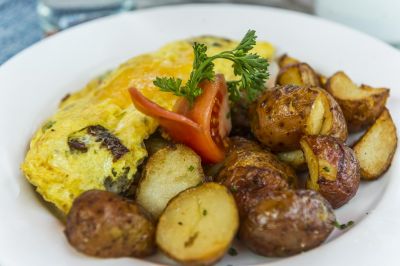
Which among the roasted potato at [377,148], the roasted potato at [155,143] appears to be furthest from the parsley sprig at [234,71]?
the roasted potato at [377,148]

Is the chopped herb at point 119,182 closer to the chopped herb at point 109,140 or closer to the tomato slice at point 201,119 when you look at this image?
the chopped herb at point 109,140

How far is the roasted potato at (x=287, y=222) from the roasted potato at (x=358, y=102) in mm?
751

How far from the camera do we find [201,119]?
2.28 m

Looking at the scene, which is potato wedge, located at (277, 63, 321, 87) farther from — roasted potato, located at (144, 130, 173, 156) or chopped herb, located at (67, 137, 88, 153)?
chopped herb, located at (67, 137, 88, 153)

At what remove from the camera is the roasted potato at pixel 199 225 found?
182 cm

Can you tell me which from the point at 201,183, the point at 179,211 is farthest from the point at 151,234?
the point at 201,183

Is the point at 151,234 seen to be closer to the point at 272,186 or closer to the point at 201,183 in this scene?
the point at 201,183

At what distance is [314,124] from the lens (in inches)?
89.7

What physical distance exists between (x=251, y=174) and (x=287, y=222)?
30 cm

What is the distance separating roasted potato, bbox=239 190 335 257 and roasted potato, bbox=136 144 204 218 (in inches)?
13.0

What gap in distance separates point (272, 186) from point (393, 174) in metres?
0.58

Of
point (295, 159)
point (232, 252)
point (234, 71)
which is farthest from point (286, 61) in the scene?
point (232, 252)

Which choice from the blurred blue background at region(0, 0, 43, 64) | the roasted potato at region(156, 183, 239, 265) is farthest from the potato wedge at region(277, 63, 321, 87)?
the blurred blue background at region(0, 0, 43, 64)

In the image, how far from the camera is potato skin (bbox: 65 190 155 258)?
1873mm
